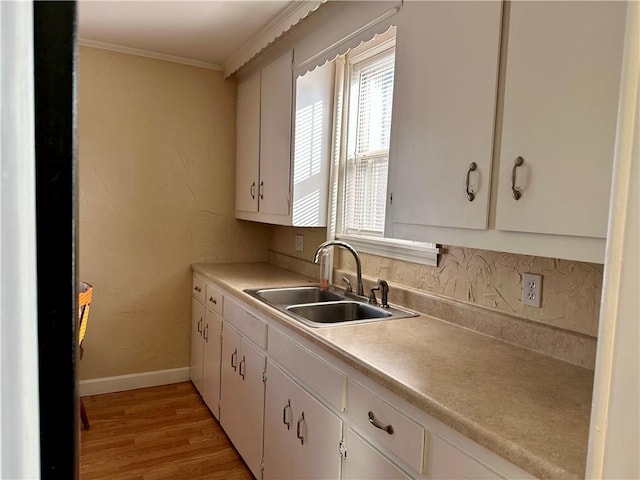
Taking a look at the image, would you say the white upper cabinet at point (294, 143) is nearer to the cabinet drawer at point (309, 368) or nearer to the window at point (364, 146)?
the window at point (364, 146)

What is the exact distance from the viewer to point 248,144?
3246 millimetres

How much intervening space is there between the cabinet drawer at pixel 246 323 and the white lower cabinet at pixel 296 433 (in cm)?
14

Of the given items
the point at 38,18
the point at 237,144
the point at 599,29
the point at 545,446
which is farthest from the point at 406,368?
the point at 237,144

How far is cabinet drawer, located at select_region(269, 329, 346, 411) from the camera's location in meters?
1.52

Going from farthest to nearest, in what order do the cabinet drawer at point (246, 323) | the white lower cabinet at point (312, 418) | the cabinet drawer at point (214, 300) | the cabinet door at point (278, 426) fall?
the cabinet drawer at point (214, 300)
the cabinet drawer at point (246, 323)
the cabinet door at point (278, 426)
the white lower cabinet at point (312, 418)

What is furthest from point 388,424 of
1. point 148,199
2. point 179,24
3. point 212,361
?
point 148,199

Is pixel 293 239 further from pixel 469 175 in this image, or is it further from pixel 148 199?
pixel 469 175

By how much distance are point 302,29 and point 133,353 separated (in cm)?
253

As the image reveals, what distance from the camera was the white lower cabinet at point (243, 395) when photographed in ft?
7.17

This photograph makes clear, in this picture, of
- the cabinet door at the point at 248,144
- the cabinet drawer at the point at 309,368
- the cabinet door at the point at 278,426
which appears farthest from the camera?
the cabinet door at the point at 248,144

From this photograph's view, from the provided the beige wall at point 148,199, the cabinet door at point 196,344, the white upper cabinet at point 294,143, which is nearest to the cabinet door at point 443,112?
the white upper cabinet at point 294,143

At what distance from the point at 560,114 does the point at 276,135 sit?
1.93 metres

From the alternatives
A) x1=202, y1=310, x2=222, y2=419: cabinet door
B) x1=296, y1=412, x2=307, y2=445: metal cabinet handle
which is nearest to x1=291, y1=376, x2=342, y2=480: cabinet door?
x1=296, y1=412, x2=307, y2=445: metal cabinet handle

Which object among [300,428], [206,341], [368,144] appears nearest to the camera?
[300,428]
